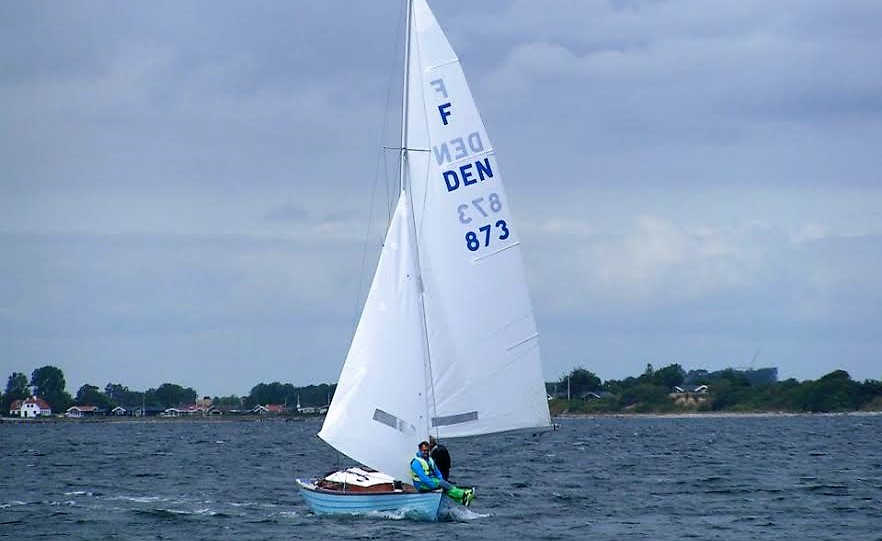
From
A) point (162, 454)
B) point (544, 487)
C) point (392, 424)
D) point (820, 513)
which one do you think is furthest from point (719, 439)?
point (392, 424)

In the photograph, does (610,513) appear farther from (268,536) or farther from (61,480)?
(61,480)

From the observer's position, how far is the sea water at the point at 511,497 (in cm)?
3072

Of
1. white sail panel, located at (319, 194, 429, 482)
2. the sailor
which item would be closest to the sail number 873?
white sail panel, located at (319, 194, 429, 482)

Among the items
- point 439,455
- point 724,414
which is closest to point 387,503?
point 439,455

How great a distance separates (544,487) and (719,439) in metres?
43.8

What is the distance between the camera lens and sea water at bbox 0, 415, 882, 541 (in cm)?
3072

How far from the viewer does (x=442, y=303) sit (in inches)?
1182

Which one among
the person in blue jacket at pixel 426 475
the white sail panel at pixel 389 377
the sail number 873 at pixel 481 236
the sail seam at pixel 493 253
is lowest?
the person in blue jacket at pixel 426 475

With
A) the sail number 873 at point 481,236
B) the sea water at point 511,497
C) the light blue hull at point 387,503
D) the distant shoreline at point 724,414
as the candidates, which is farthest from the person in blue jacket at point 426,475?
the distant shoreline at point 724,414

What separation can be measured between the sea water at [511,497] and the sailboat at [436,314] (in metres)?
1.61

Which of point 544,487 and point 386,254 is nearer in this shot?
point 386,254

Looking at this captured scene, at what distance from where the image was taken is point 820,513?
34.7 meters

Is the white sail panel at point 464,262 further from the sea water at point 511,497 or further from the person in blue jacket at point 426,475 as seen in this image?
the sea water at point 511,497

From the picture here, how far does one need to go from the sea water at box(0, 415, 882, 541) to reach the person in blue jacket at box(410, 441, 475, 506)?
0.67 meters
